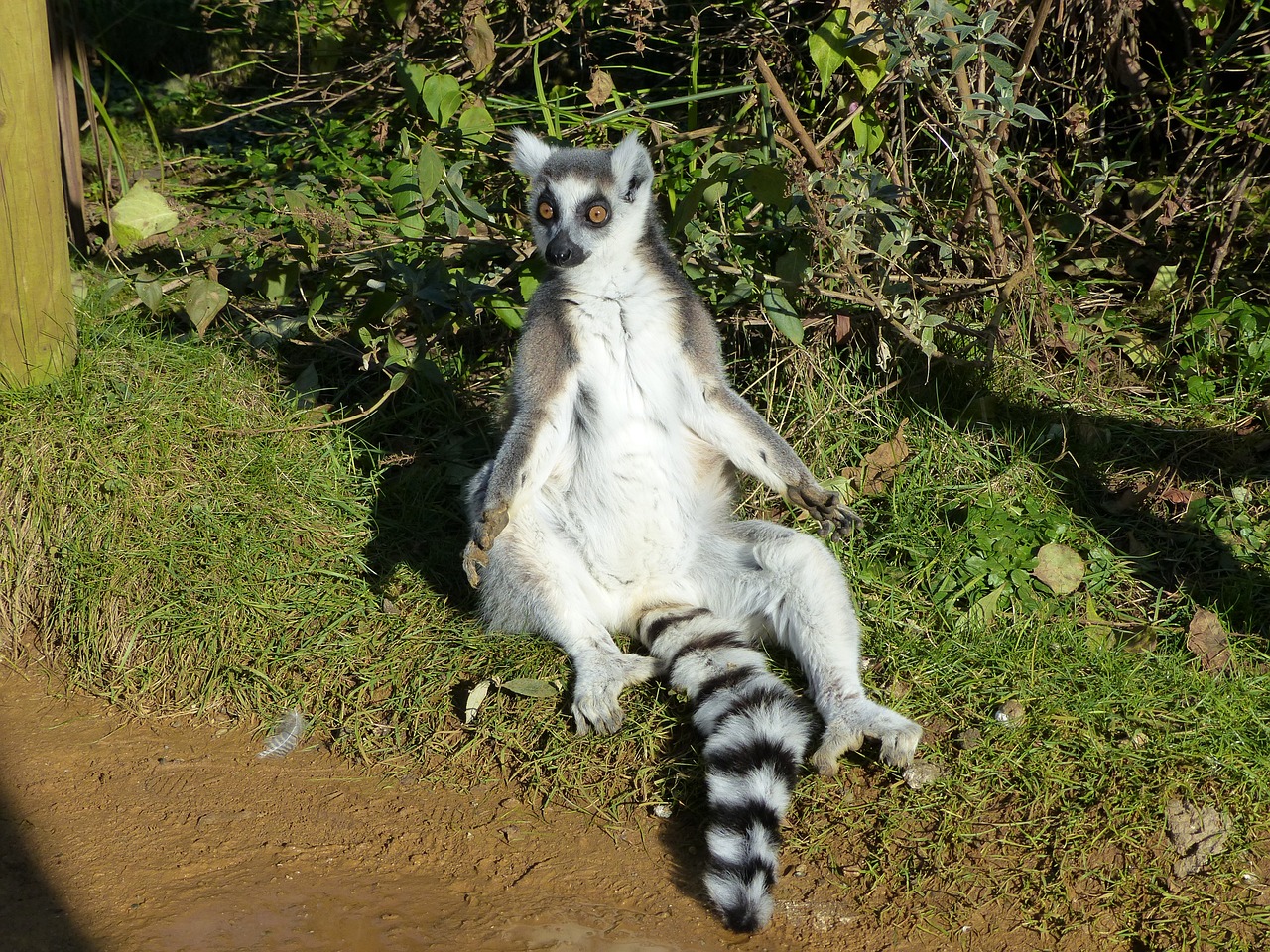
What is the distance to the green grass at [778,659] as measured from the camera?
2.77 metres

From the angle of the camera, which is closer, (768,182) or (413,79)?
(768,182)

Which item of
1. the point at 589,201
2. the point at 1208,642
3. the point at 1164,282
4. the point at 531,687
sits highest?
the point at 589,201

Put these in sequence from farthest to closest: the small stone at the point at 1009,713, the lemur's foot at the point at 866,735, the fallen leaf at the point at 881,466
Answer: the fallen leaf at the point at 881,466
the small stone at the point at 1009,713
the lemur's foot at the point at 866,735

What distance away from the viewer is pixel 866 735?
9.56 ft

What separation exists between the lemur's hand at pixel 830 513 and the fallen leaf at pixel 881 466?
635mm

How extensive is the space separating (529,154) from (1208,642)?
8.59 feet

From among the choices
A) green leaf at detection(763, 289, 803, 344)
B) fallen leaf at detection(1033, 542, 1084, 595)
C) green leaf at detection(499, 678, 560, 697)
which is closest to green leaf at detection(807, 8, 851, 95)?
green leaf at detection(763, 289, 803, 344)

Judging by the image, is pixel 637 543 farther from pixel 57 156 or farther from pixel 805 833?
pixel 57 156

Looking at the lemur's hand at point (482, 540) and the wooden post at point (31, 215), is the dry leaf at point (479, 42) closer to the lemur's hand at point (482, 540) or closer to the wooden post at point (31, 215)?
the wooden post at point (31, 215)

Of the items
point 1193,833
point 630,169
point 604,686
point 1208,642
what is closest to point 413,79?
point 630,169

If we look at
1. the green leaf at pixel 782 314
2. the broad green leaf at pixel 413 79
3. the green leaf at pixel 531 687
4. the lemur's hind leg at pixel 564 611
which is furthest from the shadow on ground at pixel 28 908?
the green leaf at pixel 782 314

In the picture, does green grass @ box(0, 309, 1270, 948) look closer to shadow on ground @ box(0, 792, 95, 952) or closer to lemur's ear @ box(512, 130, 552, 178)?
shadow on ground @ box(0, 792, 95, 952)

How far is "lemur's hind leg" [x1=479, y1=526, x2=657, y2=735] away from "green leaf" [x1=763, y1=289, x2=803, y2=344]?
3.90ft

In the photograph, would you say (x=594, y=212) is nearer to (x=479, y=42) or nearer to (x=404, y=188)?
(x=404, y=188)
